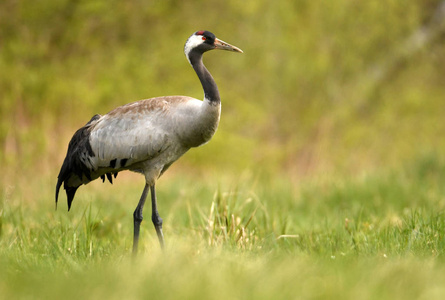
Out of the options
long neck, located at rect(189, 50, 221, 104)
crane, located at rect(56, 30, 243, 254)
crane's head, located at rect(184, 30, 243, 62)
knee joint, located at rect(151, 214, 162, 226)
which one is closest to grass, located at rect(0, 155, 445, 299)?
knee joint, located at rect(151, 214, 162, 226)

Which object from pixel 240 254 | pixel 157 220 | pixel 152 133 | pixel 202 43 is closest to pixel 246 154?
pixel 157 220

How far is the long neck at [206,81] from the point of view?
16.3 feet

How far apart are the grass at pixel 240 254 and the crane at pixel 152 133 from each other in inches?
15.5

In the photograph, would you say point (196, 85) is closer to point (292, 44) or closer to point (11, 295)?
point (292, 44)

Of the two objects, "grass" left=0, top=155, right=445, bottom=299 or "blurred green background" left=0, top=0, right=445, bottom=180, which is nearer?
"grass" left=0, top=155, right=445, bottom=299

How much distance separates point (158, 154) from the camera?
5.11m

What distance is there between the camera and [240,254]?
4047 mm

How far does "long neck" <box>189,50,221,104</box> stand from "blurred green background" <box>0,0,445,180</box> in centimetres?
474

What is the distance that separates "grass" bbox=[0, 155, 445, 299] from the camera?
316cm

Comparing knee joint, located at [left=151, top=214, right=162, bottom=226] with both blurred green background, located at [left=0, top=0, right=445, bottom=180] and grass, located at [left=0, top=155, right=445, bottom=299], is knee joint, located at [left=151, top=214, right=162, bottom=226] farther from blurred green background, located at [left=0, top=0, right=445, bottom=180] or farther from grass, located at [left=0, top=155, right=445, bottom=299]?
blurred green background, located at [left=0, top=0, right=445, bottom=180]

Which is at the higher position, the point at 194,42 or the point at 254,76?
the point at 254,76

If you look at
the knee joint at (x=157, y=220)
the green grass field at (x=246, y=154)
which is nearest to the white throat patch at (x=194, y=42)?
the green grass field at (x=246, y=154)

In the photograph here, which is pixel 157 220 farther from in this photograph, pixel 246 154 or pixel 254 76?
pixel 254 76

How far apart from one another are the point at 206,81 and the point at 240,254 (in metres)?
1.52
